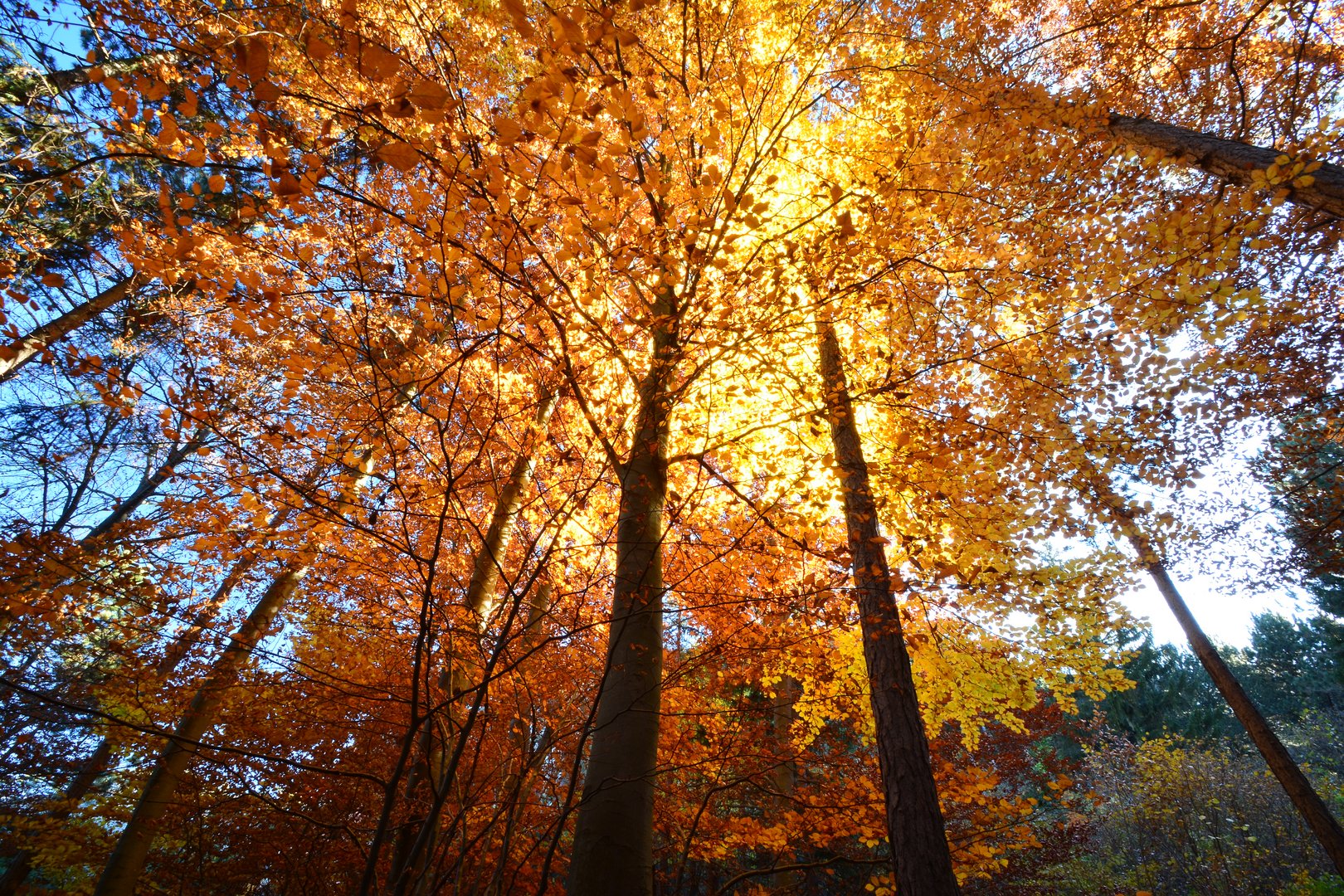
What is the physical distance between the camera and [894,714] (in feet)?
13.6

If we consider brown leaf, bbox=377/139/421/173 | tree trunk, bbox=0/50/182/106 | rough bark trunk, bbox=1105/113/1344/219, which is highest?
tree trunk, bbox=0/50/182/106

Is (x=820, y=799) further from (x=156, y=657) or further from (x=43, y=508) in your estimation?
(x=43, y=508)

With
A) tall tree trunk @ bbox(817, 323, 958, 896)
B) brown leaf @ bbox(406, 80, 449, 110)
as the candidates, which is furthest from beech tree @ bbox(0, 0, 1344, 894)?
brown leaf @ bbox(406, 80, 449, 110)

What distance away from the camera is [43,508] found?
805 centimetres

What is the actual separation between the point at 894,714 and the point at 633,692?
2.26 metres

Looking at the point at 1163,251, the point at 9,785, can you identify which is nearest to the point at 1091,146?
the point at 1163,251

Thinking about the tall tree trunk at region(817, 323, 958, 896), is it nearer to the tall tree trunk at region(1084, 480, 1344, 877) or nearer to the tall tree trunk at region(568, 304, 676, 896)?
the tall tree trunk at region(568, 304, 676, 896)

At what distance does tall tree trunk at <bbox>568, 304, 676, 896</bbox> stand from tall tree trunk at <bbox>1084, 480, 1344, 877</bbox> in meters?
5.42

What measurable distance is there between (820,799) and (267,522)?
680cm

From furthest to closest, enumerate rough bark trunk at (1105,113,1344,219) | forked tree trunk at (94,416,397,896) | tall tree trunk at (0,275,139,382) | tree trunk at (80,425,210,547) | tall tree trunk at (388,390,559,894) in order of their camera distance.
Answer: tree trunk at (80,425,210,547) → tall tree trunk at (0,275,139,382) → forked tree trunk at (94,416,397,896) → rough bark trunk at (1105,113,1344,219) → tall tree trunk at (388,390,559,894)

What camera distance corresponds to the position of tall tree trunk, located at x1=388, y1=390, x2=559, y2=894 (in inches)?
79.5

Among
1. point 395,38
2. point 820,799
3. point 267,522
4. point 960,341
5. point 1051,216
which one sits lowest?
point 820,799

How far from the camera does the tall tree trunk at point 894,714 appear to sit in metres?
3.57

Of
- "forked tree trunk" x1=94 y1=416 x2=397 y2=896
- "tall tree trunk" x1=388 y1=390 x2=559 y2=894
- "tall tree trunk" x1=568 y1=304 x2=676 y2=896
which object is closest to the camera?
"tall tree trunk" x1=388 y1=390 x2=559 y2=894
